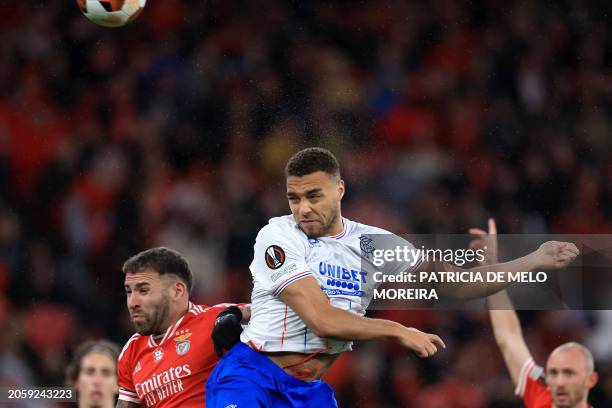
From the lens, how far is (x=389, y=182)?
9266 mm

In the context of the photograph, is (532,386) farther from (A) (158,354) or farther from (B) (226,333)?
(B) (226,333)

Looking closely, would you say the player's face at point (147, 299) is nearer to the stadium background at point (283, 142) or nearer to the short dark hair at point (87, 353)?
the short dark hair at point (87, 353)

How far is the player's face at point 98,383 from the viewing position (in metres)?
5.51

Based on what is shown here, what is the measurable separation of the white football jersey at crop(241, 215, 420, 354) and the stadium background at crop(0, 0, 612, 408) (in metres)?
3.86

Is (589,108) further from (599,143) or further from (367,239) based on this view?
(367,239)

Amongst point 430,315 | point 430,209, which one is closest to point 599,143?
point 430,209

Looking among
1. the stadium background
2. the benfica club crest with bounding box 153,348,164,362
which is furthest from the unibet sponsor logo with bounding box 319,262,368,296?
the stadium background

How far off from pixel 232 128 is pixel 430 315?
291 centimetres

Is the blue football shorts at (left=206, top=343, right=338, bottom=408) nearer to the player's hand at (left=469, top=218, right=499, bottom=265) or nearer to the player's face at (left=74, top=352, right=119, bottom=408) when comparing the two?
the player's hand at (left=469, top=218, right=499, bottom=265)

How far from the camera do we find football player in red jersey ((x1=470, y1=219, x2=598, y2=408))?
610 cm

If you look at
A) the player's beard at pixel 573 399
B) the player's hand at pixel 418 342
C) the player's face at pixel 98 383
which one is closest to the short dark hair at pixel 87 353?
the player's face at pixel 98 383

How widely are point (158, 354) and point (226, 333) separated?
71 centimetres

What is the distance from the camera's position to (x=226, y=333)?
14.4ft

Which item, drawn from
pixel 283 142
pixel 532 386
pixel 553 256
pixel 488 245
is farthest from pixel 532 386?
pixel 283 142
